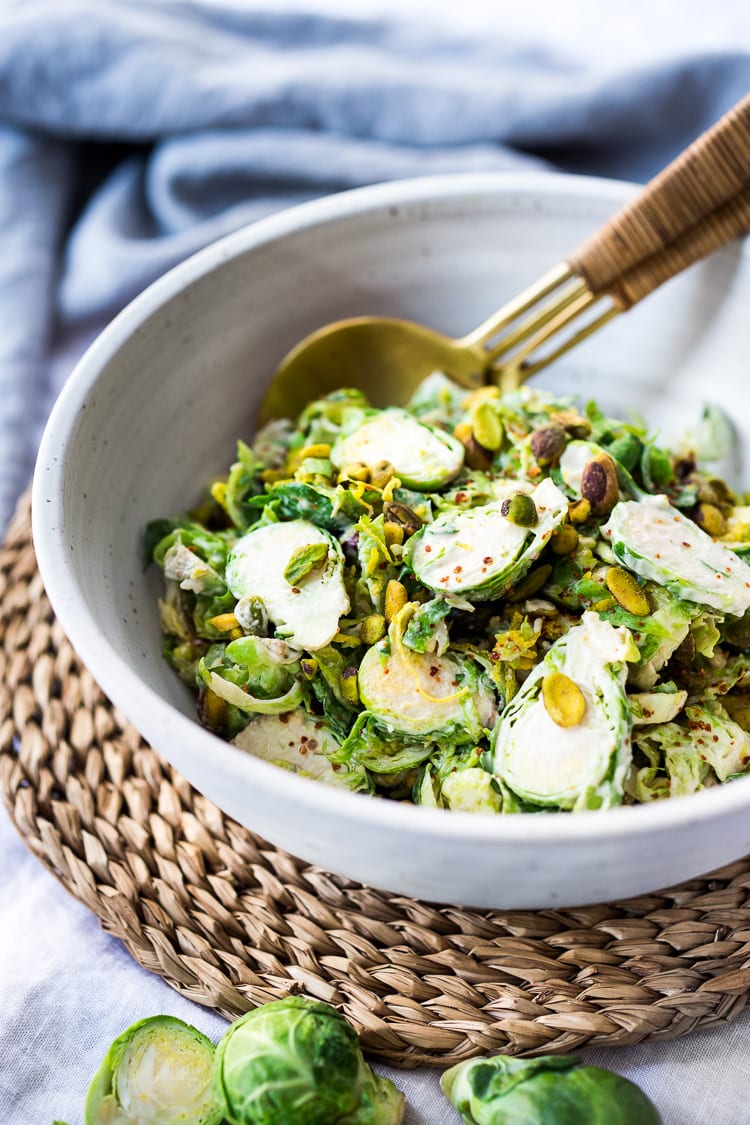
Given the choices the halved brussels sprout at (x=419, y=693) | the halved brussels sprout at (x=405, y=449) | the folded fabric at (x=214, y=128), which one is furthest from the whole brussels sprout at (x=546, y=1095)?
the folded fabric at (x=214, y=128)

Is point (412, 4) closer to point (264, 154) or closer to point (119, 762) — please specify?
point (264, 154)

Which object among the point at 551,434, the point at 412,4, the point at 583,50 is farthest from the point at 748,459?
the point at 412,4

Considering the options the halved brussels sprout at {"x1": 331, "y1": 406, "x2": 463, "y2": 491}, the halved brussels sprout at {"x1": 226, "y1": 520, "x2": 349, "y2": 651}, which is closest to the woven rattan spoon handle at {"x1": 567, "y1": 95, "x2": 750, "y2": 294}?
the halved brussels sprout at {"x1": 331, "y1": 406, "x2": 463, "y2": 491}

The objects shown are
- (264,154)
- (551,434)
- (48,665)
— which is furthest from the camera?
(264,154)

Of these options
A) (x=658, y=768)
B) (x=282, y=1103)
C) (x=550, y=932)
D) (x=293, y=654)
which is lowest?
(x=282, y=1103)

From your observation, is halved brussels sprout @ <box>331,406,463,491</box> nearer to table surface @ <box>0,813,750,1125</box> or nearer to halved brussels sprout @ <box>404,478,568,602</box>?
halved brussels sprout @ <box>404,478,568,602</box>

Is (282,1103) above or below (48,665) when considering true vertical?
above
